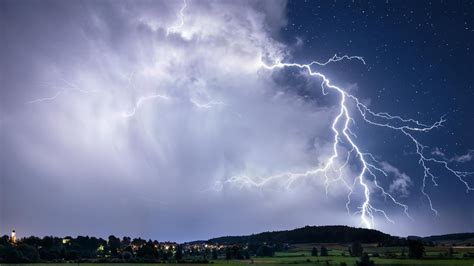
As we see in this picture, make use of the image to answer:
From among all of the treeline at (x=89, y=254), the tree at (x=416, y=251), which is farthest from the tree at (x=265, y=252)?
the tree at (x=416, y=251)

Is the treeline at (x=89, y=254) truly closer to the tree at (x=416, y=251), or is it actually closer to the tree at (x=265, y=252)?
the tree at (x=265, y=252)

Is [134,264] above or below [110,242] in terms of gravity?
below

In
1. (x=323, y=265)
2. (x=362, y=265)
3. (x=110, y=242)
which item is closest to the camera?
(x=362, y=265)

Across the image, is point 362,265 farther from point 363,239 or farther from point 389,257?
point 363,239

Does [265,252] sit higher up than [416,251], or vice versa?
[265,252]

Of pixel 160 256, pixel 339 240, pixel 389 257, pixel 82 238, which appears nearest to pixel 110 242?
pixel 82 238

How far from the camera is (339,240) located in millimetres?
110625

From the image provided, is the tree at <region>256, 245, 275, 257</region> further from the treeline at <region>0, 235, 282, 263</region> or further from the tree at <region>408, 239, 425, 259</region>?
the tree at <region>408, 239, 425, 259</region>

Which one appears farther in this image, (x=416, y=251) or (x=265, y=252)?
(x=265, y=252)

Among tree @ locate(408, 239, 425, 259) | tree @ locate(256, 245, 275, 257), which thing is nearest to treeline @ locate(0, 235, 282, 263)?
tree @ locate(256, 245, 275, 257)

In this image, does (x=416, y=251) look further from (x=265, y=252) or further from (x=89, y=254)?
(x=89, y=254)

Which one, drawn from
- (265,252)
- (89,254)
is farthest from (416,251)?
(89,254)

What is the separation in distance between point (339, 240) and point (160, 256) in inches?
1921

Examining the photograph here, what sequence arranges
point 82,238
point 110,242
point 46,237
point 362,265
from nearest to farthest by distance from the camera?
point 362,265, point 46,237, point 110,242, point 82,238
